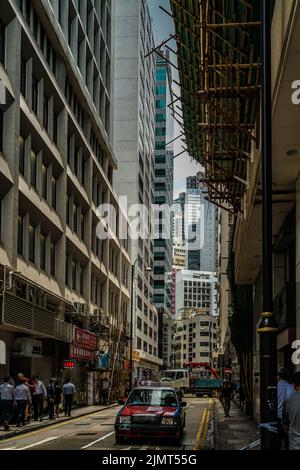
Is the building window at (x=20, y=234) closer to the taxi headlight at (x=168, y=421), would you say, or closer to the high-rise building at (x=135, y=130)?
the taxi headlight at (x=168, y=421)

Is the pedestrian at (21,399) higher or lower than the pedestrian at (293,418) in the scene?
lower

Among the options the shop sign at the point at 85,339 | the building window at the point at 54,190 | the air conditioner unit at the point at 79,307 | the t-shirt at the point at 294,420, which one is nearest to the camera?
the t-shirt at the point at 294,420

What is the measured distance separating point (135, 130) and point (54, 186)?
59.0 m

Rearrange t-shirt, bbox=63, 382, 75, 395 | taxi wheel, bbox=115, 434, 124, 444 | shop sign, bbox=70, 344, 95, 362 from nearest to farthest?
taxi wheel, bbox=115, 434, 124, 444, t-shirt, bbox=63, 382, 75, 395, shop sign, bbox=70, 344, 95, 362

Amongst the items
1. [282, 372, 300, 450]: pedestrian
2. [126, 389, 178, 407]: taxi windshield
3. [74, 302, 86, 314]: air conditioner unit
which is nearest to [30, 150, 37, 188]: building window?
[74, 302, 86, 314]: air conditioner unit

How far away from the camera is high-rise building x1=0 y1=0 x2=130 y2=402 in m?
28.4

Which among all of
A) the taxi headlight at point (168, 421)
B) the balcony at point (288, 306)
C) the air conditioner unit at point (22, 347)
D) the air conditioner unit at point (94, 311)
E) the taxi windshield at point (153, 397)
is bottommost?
the taxi headlight at point (168, 421)

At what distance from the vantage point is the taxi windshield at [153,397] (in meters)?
20.1

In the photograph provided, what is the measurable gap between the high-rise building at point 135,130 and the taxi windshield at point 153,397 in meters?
64.9

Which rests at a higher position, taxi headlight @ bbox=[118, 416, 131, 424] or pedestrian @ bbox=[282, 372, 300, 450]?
pedestrian @ bbox=[282, 372, 300, 450]

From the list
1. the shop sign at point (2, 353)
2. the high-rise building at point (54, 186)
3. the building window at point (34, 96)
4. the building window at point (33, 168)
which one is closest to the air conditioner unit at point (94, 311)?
the high-rise building at point (54, 186)

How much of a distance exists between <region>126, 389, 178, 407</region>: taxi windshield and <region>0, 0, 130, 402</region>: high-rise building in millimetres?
6872

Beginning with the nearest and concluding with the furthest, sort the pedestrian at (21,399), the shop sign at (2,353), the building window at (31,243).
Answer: the pedestrian at (21,399) < the shop sign at (2,353) < the building window at (31,243)

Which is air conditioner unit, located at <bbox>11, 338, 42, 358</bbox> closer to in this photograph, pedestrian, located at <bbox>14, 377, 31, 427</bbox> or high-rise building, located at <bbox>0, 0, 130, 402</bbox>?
high-rise building, located at <bbox>0, 0, 130, 402</bbox>
